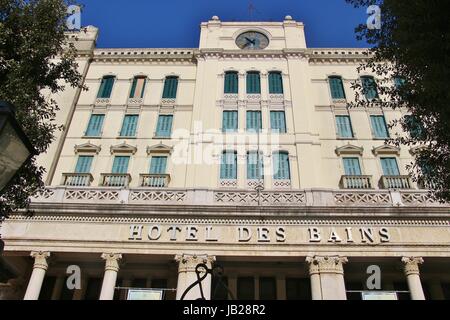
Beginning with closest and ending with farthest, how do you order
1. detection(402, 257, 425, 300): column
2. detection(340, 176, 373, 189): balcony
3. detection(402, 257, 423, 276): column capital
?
1. detection(402, 257, 425, 300): column
2. detection(402, 257, 423, 276): column capital
3. detection(340, 176, 373, 189): balcony

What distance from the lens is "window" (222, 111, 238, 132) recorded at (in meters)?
23.0

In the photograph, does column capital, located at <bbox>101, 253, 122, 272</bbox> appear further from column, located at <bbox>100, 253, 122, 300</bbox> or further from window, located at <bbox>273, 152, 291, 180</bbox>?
window, located at <bbox>273, 152, 291, 180</bbox>

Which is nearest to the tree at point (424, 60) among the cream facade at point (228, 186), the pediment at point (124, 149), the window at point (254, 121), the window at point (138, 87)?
the cream facade at point (228, 186)

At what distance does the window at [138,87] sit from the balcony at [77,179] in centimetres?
714

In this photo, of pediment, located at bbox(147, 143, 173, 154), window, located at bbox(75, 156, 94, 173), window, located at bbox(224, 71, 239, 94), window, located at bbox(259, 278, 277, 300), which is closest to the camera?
window, located at bbox(259, 278, 277, 300)

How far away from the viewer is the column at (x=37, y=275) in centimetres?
1435

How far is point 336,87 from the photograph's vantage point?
996 inches

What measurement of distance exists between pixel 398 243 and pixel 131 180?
1414 centimetres

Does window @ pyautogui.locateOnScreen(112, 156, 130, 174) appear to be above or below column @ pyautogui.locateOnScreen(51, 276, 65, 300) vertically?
above

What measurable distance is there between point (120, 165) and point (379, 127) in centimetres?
1635

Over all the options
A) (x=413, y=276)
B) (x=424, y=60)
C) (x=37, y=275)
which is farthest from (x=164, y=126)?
(x=424, y=60)

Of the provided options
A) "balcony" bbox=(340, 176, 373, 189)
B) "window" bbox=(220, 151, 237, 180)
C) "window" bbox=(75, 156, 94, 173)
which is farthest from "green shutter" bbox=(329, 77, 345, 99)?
"window" bbox=(75, 156, 94, 173)

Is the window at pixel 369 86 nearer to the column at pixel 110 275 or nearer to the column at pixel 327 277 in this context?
the column at pixel 327 277

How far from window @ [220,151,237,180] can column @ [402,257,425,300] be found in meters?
9.74
